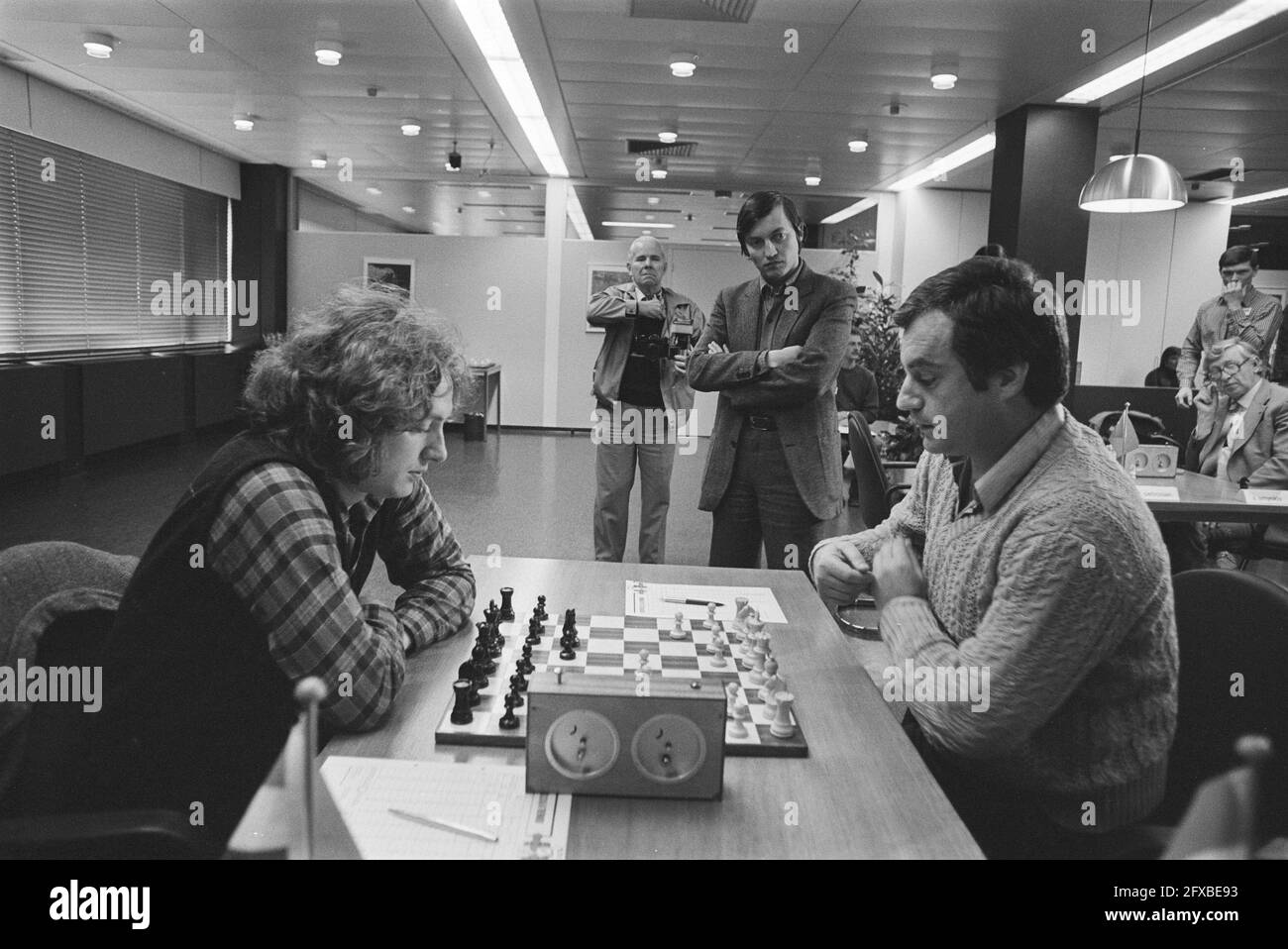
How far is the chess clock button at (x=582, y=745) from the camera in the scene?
3.35 feet

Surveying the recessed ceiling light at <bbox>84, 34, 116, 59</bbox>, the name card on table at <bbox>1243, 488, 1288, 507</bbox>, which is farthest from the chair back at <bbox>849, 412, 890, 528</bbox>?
the recessed ceiling light at <bbox>84, 34, 116, 59</bbox>

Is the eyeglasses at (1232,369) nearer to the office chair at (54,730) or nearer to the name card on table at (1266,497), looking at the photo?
the name card on table at (1266,497)

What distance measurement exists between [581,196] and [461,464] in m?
5.43

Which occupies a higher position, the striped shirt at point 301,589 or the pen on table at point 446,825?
the striped shirt at point 301,589

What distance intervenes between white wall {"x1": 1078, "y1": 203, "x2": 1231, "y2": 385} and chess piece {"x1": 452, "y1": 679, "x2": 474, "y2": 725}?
10868 mm

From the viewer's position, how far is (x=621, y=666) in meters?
1.44

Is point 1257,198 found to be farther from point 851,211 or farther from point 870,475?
point 870,475

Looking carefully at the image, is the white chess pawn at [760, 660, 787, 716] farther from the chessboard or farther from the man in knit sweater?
the man in knit sweater

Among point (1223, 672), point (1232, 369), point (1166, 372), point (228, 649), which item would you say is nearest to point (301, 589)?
point (228, 649)

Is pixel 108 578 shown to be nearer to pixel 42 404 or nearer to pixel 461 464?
pixel 42 404

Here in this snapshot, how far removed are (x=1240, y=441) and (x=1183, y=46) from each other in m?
2.83

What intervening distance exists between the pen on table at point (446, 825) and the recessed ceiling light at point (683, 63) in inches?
226

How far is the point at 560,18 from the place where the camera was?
5.41m

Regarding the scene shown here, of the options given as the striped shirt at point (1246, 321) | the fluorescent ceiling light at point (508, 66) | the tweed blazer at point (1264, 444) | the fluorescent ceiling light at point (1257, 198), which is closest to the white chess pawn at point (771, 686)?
the tweed blazer at point (1264, 444)
